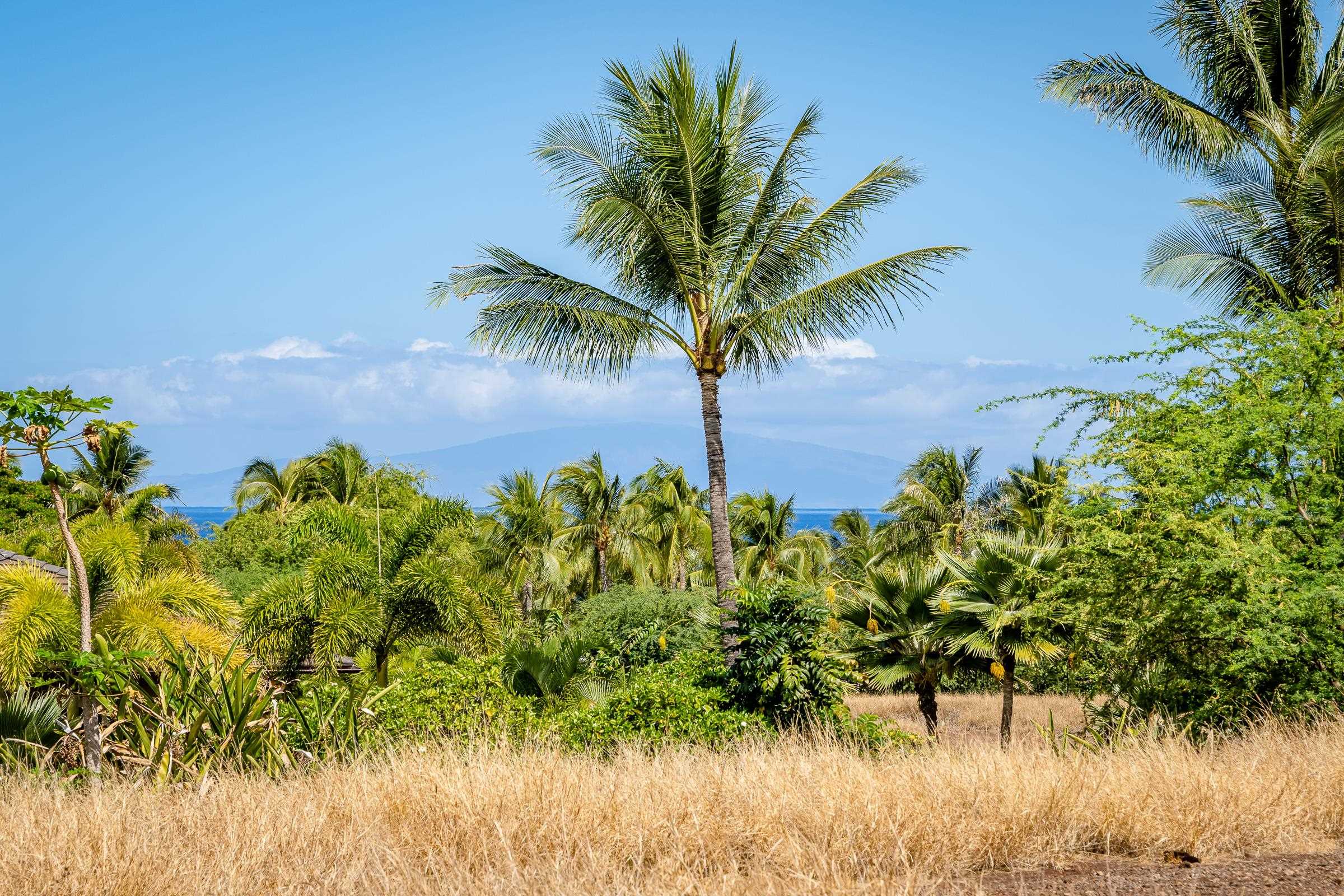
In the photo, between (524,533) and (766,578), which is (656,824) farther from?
(524,533)

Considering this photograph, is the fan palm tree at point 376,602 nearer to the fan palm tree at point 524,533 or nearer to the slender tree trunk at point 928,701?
the slender tree trunk at point 928,701

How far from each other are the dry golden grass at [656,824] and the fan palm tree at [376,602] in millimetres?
9047

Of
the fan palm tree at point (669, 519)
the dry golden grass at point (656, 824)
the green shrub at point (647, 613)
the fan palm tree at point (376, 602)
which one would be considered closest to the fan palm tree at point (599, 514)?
the fan palm tree at point (669, 519)

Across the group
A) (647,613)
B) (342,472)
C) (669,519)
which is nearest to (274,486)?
(342,472)

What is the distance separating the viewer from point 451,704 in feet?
35.9

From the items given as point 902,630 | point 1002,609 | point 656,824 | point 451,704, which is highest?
point 656,824

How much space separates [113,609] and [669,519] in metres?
29.9

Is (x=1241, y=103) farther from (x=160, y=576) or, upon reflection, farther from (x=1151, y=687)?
(x=160, y=576)

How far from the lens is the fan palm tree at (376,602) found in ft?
49.4

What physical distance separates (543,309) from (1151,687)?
398 inches

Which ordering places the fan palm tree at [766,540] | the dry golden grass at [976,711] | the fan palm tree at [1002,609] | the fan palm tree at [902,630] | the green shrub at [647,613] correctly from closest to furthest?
the fan palm tree at [1002,609] < the fan palm tree at [902,630] < the dry golden grass at [976,711] < the green shrub at [647,613] < the fan palm tree at [766,540]

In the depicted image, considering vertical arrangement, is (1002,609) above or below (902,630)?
above

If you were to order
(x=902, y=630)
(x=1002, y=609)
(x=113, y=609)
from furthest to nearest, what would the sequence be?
(x=902, y=630) < (x=1002, y=609) < (x=113, y=609)

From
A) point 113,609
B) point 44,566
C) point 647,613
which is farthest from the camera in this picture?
point 647,613
